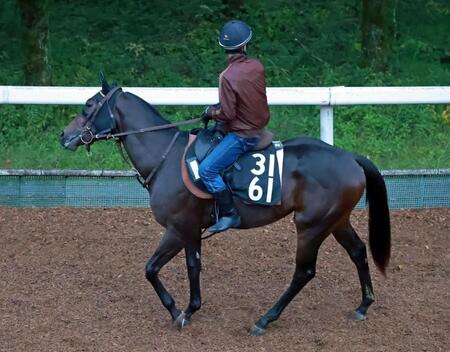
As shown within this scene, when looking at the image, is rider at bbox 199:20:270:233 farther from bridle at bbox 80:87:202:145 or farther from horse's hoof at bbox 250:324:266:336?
horse's hoof at bbox 250:324:266:336

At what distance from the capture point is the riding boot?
7172mm

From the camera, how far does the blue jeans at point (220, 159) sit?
280 inches

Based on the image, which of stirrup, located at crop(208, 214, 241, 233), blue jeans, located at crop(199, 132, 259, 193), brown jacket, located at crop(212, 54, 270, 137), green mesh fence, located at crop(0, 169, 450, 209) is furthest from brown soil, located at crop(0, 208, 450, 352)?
brown jacket, located at crop(212, 54, 270, 137)

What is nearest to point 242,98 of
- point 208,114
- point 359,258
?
point 208,114

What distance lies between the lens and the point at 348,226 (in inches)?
297

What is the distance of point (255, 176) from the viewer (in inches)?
283

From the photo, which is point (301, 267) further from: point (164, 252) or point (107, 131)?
point (107, 131)

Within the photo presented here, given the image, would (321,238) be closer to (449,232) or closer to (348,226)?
(348,226)

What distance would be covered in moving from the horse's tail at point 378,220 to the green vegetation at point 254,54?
10.4 feet

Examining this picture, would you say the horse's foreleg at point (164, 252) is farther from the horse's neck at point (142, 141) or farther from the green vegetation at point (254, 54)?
the green vegetation at point (254, 54)

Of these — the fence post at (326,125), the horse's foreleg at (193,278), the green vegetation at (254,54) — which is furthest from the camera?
the green vegetation at (254,54)

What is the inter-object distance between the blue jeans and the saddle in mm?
80

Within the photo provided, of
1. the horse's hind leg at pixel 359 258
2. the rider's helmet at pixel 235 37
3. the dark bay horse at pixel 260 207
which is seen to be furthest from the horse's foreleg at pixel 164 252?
the rider's helmet at pixel 235 37

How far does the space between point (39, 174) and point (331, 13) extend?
324 inches
